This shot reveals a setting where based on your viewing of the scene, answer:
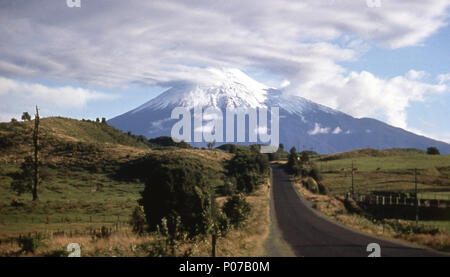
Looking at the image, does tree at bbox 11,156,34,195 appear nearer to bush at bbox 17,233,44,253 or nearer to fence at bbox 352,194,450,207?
bush at bbox 17,233,44,253

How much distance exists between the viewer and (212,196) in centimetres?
1914

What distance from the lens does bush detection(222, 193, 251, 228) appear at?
2695 cm

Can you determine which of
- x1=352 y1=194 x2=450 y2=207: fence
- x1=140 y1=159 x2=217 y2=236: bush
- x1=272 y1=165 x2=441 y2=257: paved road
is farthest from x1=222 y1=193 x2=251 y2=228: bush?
x1=352 y1=194 x2=450 y2=207: fence

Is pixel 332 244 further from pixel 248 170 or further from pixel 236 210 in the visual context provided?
pixel 248 170

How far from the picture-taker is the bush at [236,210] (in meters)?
27.0

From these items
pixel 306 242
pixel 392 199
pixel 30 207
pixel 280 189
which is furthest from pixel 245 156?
pixel 306 242

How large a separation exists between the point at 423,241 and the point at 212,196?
13.0 m

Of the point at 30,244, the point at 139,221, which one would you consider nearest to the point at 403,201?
the point at 139,221

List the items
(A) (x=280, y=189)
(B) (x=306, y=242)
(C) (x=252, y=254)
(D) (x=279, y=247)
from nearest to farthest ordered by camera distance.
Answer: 1. (C) (x=252, y=254)
2. (D) (x=279, y=247)
3. (B) (x=306, y=242)
4. (A) (x=280, y=189)

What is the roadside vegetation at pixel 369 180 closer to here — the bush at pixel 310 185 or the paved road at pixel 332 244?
the bush at pixel 310 185

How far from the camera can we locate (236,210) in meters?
27.4
